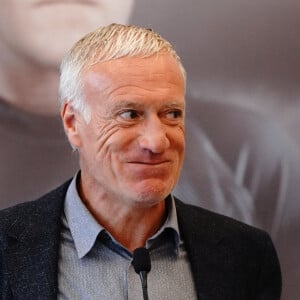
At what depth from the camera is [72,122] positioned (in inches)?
44.7

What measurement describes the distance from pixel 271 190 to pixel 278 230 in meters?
0.11

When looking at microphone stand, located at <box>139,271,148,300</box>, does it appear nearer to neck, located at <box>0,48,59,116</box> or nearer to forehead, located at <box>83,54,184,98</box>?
forehead, located at <box>83,54,184,98</box>

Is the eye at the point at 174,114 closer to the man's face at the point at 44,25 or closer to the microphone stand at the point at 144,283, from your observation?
the microphone stand at the point at 144,283

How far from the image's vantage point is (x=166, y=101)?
41.0 inches

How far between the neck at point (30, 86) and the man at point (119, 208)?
1.13 ft

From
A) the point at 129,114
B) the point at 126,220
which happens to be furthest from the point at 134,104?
the point at 126,220

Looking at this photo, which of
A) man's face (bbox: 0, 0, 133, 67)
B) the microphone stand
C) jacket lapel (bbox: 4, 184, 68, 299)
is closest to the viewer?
the microphone stand

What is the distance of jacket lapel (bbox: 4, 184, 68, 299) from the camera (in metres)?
1.05

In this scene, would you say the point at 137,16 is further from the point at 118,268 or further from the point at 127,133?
the point at 118,268

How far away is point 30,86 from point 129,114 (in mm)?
510

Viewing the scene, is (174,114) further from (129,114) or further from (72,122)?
(72,122)

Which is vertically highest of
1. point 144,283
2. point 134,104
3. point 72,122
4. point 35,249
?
point 134,104

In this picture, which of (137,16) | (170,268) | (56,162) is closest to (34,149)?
(56,162)

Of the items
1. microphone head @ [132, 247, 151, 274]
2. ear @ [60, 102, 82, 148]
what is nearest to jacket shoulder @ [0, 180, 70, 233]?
ear @ [60, 102, 82, 148]
